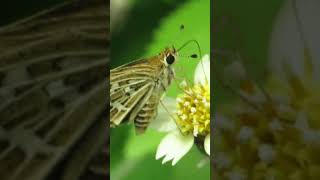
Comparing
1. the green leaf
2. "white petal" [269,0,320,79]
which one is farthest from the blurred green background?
"white petal" [269,0,320,79]

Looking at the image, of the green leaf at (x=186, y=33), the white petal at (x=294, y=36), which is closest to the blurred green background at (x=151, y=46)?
the green leaf at (x=186, y=33)

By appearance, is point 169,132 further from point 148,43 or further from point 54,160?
point 54,160

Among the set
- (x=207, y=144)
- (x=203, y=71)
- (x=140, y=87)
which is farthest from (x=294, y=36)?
(x=140, y=87)

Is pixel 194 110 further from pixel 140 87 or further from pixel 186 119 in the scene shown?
pixel 140 87

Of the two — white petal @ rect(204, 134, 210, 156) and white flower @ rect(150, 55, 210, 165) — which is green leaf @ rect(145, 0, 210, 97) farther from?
white petal @ rect(204, 134, 210, 156)

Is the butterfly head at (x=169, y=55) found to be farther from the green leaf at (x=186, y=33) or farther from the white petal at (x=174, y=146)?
the white petal at (x=174, y=146)

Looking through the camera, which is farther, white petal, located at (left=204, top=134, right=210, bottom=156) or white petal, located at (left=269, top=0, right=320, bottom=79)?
white petal, located at (left=204, top=134, right=210, bottom=156)
